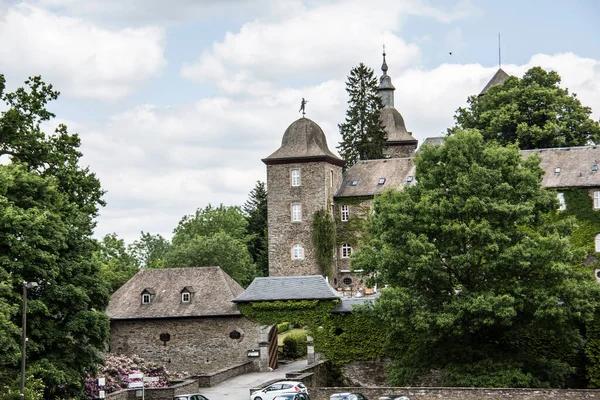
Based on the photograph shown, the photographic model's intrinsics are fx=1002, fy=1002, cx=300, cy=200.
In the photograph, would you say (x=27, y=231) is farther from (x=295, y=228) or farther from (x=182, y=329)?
(x=295, y=228)

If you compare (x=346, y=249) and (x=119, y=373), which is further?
(x=346, y=249)

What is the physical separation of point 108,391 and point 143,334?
974 cm

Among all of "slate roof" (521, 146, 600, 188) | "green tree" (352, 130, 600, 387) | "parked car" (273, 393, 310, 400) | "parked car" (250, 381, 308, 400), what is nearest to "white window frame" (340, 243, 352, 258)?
"slate roof" (521, 146, 600, 188)

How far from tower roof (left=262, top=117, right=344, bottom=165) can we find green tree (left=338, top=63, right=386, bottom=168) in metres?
6.27

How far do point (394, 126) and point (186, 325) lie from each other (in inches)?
1569

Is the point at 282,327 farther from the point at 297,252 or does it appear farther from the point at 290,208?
the point at 290,208

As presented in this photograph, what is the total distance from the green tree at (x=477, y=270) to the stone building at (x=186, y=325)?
9669 millimetres

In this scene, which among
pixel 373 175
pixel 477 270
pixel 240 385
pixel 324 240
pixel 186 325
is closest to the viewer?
pixel 477 270

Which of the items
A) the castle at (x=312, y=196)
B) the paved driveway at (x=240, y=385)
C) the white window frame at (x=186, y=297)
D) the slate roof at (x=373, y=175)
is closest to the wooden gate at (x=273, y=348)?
the paved driveway at (x=240, y=385)

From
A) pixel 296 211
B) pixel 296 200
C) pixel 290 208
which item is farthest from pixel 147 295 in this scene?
pixel 296 200

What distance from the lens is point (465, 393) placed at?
37.3 metres

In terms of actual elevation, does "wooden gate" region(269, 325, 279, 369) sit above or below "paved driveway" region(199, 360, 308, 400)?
above

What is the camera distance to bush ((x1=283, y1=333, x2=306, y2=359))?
56031 mm

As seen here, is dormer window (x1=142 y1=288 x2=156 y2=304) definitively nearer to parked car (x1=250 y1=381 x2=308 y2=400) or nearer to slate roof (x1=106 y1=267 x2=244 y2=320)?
slate roof (x1=106 y1=267 x2=244 y2=320)
